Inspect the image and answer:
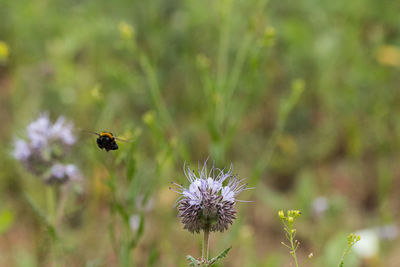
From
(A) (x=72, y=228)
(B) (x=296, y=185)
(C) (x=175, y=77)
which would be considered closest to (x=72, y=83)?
(C) (x=175, y=77)

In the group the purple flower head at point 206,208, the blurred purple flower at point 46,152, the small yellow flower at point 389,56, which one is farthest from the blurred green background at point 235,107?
the purple flower head at point 206,208

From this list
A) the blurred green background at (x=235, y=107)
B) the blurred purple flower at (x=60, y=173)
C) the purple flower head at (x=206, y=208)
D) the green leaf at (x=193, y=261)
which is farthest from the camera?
the blurred green background at (x=235, y=107)

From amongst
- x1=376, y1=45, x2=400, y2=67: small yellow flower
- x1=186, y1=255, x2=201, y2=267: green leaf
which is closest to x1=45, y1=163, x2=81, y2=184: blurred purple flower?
x1=186, y1=255, x2=201, y2=267: green leaf

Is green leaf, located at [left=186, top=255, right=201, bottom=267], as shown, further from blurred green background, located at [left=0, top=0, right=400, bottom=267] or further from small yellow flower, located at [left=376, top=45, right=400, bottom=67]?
small yellow flower, located at [left=376, top=45, right=400, bottom=67]

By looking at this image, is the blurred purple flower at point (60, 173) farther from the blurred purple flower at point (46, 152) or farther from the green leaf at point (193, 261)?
the green leaf at point (193, 261)

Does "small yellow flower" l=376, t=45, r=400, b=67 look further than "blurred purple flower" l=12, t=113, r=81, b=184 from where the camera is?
Yes

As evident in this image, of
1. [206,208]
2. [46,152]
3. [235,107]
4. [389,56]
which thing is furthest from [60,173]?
[389,56]

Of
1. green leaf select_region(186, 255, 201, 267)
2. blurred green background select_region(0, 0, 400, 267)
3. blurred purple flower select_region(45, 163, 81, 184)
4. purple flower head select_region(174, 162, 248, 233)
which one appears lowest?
green leaf select_region(186, 255, 201, 267)

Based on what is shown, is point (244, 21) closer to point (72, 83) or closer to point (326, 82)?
point (326, 82)

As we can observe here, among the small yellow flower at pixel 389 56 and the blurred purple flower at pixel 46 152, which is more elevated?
the small yellow flower at pixel 389 56

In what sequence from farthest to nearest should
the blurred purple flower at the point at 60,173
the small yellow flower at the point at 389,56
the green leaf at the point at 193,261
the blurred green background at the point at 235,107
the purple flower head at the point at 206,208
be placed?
the small yellow flower at the point at 389,56
the blurred green background at the point at 235,107
the blurred purple flower at the point at 60,173
the purple flower head at the point at 206,208
the green leaf at the point at 193,261
